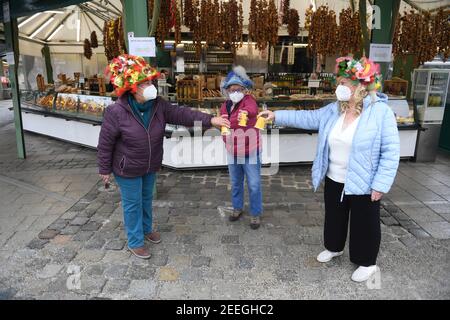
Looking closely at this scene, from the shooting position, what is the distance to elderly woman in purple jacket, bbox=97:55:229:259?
115 inches

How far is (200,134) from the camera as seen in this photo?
18.3 ft

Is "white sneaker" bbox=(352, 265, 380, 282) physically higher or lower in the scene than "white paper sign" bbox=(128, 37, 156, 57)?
lower

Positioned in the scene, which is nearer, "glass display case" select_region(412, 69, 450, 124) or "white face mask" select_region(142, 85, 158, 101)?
"white face mask" select_region(142, 85, 158, 101)

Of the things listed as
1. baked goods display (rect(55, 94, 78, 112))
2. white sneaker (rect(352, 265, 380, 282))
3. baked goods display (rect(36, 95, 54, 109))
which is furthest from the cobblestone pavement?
baked goods display (rect(36, 95, 54, 109))

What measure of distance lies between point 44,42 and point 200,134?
35.8 ft

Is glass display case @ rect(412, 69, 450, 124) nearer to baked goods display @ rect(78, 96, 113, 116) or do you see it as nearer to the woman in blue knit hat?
the woman in blue knit hat

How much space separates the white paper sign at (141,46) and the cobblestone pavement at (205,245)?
192 centimetres

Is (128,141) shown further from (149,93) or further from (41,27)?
(41,27)

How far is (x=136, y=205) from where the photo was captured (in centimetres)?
319

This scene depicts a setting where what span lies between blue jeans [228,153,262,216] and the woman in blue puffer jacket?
75 cm

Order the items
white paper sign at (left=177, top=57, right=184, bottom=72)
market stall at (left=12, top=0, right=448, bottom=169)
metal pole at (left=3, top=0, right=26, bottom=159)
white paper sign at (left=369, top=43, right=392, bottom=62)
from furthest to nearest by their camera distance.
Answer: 1. white paper sign at (left=177, top=57, right=184, bottom=72)
2. metal pole at (left=3, top=0, right=26, bottom=159)
3. market stall at (left=12, top=0, right=448, bottom=169)
4. white paper sign at (left=369, top=43, right=392, bottom=62)

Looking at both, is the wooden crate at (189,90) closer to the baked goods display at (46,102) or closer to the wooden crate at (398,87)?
the wooden crate at (398,87)

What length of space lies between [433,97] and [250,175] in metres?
4.52

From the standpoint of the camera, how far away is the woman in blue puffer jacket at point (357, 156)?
8.59 ft
